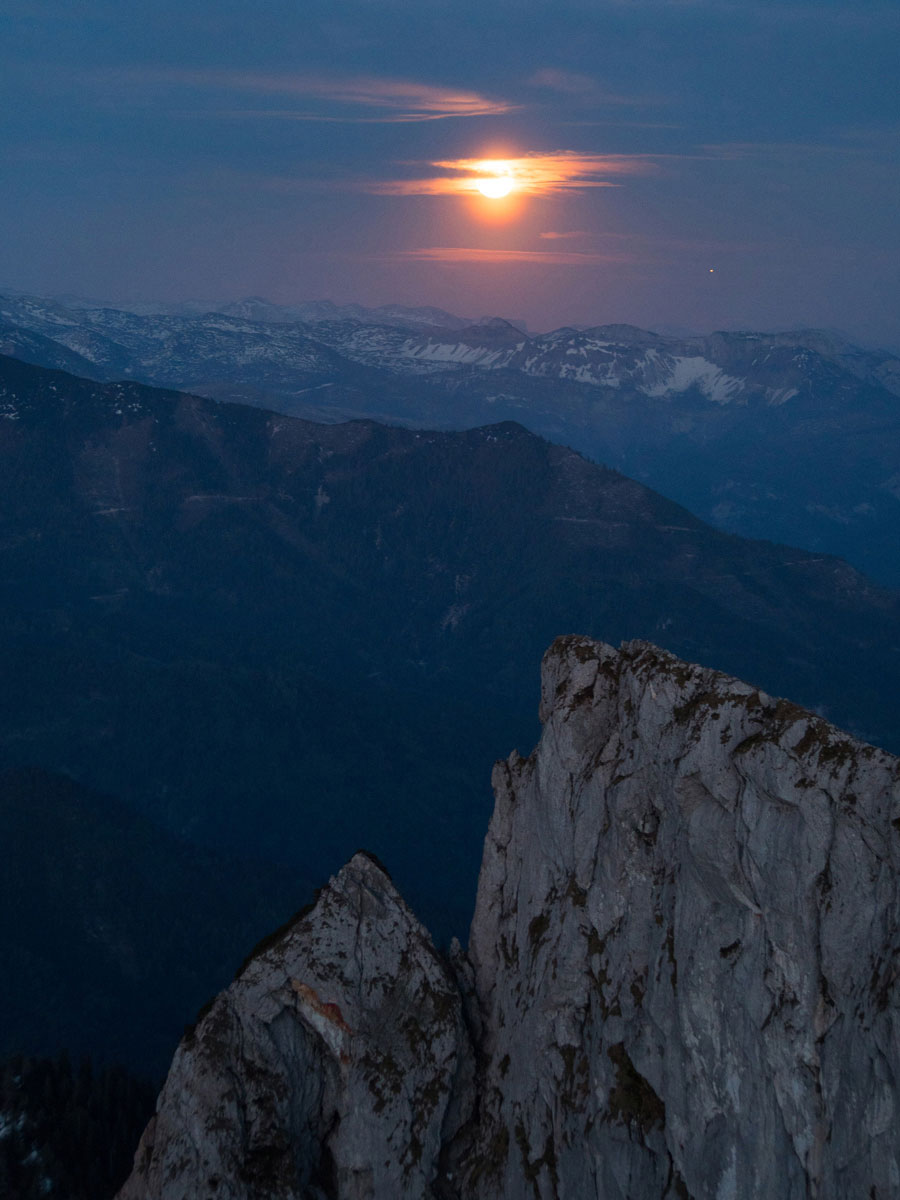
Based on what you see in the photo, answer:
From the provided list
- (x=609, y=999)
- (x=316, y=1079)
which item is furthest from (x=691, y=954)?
(x=316, y=1079)

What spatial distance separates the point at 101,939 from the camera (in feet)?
632

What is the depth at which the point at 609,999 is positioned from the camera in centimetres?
4412

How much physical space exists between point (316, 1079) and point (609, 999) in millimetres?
16468

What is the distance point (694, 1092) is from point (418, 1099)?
15845 mm

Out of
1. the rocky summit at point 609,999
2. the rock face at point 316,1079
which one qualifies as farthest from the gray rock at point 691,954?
the rock face at point 316,1079

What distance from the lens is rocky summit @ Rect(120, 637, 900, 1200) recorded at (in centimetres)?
3550

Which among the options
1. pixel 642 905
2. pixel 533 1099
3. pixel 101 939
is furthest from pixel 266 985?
pixel 101 939

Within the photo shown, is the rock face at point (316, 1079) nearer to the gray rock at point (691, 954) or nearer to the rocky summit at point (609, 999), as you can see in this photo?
the rocky summit at point (609, 999)

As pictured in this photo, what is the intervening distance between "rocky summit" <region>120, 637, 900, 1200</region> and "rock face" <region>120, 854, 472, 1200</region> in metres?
0.12

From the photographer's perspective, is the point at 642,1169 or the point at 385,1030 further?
the point at 385,1030

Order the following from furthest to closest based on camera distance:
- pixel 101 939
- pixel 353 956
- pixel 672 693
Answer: pixel 101 939, pixel 353 956, pixel 672 693

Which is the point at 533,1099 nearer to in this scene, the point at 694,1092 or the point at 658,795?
the point at 694,1092

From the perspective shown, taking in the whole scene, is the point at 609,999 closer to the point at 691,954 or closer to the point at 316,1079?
the point at 691,954

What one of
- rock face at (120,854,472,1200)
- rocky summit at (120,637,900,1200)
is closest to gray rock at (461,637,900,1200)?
rocky summit at (120,637,900,1200)
